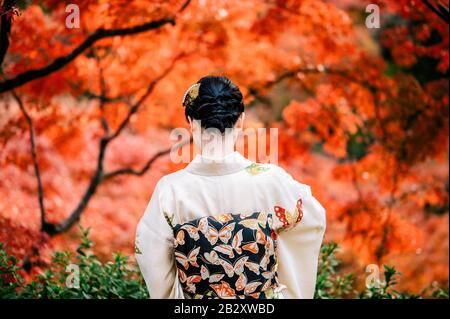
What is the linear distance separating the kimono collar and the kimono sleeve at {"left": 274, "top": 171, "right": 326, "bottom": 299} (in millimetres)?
235

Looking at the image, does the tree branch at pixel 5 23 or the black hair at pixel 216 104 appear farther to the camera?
the tree branch at pixel 5 23

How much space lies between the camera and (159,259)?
2479 mm

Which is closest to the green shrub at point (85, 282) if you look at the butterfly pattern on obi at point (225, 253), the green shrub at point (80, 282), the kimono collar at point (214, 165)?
the green shrub at point (80, 282)

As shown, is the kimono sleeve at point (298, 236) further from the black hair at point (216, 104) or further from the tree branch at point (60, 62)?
the tree branch at point (60, 62)

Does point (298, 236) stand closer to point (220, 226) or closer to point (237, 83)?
point (220, 226)

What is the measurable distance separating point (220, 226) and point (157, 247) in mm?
296

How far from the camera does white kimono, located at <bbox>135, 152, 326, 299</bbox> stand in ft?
7.94

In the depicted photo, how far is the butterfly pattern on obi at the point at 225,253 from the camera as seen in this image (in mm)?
2412

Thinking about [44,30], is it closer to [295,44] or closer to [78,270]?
[78,270]

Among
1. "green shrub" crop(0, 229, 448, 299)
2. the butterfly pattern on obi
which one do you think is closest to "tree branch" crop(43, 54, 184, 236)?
"green shrub" crop(0, 229, 448, 299)

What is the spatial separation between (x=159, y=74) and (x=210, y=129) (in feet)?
14.6

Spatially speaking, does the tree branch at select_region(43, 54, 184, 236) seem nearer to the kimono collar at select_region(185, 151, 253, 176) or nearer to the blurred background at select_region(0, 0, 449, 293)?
the blurred background at select_region(0, 0, 449, 293)

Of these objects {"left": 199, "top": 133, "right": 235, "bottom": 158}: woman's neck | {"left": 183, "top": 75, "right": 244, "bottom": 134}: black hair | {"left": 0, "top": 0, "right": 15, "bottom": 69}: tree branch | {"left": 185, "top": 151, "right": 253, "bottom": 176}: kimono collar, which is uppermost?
{"left": 0, "top": 0, "right": 15, "bottom": 69}: tree branch
